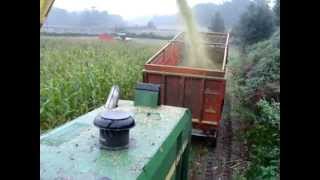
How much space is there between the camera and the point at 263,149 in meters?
5.86

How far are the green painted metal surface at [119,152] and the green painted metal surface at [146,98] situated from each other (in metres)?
0.12

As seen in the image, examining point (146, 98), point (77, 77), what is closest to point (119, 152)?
point (146, 98)

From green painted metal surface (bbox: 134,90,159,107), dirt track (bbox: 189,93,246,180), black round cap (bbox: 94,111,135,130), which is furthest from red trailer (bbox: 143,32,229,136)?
black round cap (bbox: 94,111,135,130)

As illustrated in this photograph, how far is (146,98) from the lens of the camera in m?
3.87

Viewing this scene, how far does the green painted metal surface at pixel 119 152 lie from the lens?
2.26 meters

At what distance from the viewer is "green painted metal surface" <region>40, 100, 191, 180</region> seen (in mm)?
2264

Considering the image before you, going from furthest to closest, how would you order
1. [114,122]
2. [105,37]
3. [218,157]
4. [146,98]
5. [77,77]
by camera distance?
[105,37] → [77,77] → [218,157] → [146,98] → [114,122]

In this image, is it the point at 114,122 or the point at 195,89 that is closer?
the point at 114,122

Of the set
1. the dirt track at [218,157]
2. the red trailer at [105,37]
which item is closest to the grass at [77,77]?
the red trailer at [105,37]

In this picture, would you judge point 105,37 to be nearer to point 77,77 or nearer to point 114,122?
point 77,77

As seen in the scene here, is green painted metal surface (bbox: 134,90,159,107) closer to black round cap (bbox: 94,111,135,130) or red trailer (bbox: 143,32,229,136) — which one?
black round cap (bbox: 94,111,135,130)

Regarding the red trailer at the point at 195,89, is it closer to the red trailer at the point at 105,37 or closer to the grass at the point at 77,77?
the grass at the point at 77,77

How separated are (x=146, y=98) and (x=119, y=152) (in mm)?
1353

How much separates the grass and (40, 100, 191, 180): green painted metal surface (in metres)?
1.47
